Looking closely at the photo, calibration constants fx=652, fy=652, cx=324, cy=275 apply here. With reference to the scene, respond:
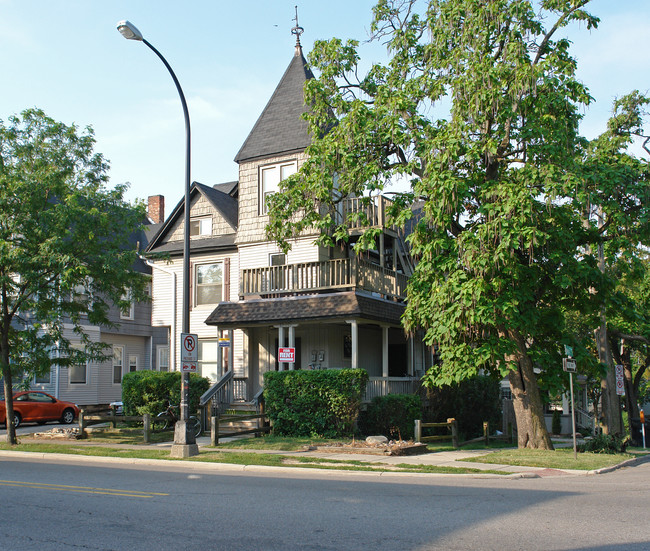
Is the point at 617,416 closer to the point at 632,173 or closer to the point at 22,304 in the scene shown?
the point at 632,173

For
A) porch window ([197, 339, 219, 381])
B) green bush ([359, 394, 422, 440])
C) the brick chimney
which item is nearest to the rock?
green bush ([359, 394, 422, 440])

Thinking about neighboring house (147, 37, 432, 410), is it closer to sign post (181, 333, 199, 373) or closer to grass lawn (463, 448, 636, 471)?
grass lawn (463, 448, 636, 471)

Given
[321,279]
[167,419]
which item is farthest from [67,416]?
[321,279]

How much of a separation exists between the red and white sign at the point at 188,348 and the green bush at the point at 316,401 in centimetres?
488

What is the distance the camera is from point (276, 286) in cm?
2303

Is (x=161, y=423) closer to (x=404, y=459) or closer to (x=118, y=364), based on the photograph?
(x=404, y=459)

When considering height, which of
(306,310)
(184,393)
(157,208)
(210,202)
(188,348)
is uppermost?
(157,208)

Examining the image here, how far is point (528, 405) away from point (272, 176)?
12948mm

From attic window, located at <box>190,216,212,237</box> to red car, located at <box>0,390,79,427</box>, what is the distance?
30.2ft

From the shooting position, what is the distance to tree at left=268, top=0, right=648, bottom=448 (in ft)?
51.2

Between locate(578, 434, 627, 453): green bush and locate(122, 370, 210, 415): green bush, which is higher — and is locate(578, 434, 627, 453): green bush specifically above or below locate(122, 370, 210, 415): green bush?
below

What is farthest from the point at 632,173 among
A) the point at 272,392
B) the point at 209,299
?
the point at 209,299

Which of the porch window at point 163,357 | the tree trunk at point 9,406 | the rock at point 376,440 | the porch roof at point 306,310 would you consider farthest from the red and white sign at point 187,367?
the porch window at point 163,357

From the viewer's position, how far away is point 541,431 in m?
18.0
